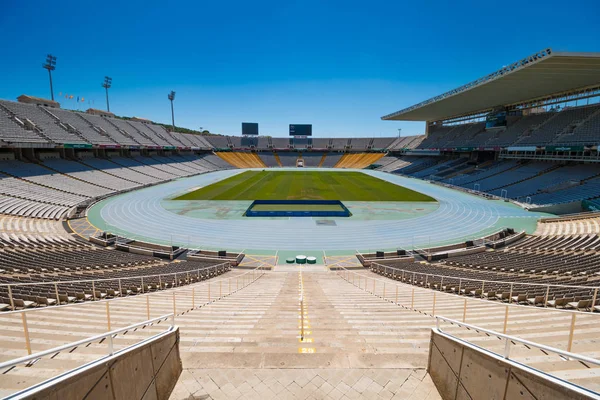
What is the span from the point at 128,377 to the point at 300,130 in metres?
104

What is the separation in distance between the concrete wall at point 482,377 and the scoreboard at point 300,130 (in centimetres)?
10235

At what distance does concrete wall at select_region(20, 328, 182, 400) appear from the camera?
2.81 meters

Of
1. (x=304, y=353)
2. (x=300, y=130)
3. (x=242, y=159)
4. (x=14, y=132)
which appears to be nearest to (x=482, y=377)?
(x=304, y=353)

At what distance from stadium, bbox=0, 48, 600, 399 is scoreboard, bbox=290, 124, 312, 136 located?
41299mm

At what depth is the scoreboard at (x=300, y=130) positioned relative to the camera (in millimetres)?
103688

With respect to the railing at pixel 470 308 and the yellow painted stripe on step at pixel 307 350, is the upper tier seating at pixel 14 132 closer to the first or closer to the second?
the railing at pixel 470 308

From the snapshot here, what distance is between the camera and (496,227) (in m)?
27.4

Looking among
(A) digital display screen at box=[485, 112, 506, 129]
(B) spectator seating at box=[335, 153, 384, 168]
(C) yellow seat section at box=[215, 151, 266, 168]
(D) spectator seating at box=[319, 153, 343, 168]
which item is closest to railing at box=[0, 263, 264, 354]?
(A) digital display screen at box=[485, 112, 506, 129]

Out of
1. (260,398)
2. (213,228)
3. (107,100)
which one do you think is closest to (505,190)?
(213,228)

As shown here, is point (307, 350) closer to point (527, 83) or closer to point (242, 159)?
point (527, 83)

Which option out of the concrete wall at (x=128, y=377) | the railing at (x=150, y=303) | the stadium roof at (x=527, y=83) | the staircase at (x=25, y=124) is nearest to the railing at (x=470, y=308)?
the concrete wall at (x=128, y=377)

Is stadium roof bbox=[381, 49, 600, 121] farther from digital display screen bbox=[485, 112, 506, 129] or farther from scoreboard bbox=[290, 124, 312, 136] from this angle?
scoreboard bbox=[290, 124, 312, 136]

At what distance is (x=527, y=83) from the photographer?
38.1m

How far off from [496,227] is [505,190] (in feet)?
65.4
